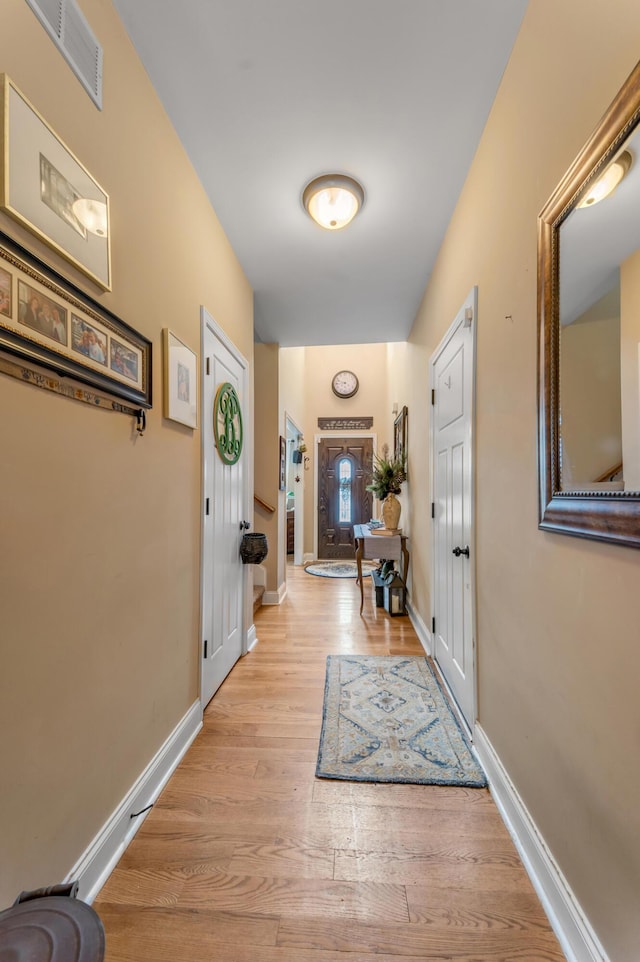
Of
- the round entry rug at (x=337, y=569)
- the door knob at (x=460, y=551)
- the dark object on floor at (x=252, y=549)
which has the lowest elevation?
the round entry rug at (x=337, y=569)

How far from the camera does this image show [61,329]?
1009mm

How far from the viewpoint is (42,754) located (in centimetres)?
96

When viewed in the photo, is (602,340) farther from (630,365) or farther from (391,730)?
(391,730)

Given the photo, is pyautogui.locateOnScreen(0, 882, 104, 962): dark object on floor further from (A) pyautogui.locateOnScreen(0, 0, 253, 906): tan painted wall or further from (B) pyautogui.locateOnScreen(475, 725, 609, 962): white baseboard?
(B) pyautogui.locateOnScreen(475, 725, 609, 962): white baseboard

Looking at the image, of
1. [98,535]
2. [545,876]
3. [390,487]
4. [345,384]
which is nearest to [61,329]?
[98,535]

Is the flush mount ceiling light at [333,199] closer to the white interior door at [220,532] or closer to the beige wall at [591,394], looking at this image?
the white interior door at [220,532]

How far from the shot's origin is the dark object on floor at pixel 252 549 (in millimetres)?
2703

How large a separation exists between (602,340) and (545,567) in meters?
0.64

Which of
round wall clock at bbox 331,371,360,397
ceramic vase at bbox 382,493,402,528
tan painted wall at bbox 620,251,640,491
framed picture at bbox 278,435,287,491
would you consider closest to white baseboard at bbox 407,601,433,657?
ceramic vase at bbox 382,493,402,528

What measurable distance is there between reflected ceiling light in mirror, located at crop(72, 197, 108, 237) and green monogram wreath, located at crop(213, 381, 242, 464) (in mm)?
1069

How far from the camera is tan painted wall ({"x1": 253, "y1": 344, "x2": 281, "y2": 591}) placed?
4016 millimetres

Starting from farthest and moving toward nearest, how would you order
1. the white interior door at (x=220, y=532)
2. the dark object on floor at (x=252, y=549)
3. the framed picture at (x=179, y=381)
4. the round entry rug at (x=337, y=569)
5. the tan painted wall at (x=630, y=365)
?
the round entry rug at (x=337, y=569)
the dark object on floor at (x=252, y=549)
the white interior door at (x=220, y=532)
the framed picture at (x=179, y=381)
the tan painted wall at (x=630, y=365)

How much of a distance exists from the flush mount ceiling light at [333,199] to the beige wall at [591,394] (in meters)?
1.51

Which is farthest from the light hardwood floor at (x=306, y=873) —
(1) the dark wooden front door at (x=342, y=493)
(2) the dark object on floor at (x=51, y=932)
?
(1) the dark wooden front door at (x=342, y=493)
